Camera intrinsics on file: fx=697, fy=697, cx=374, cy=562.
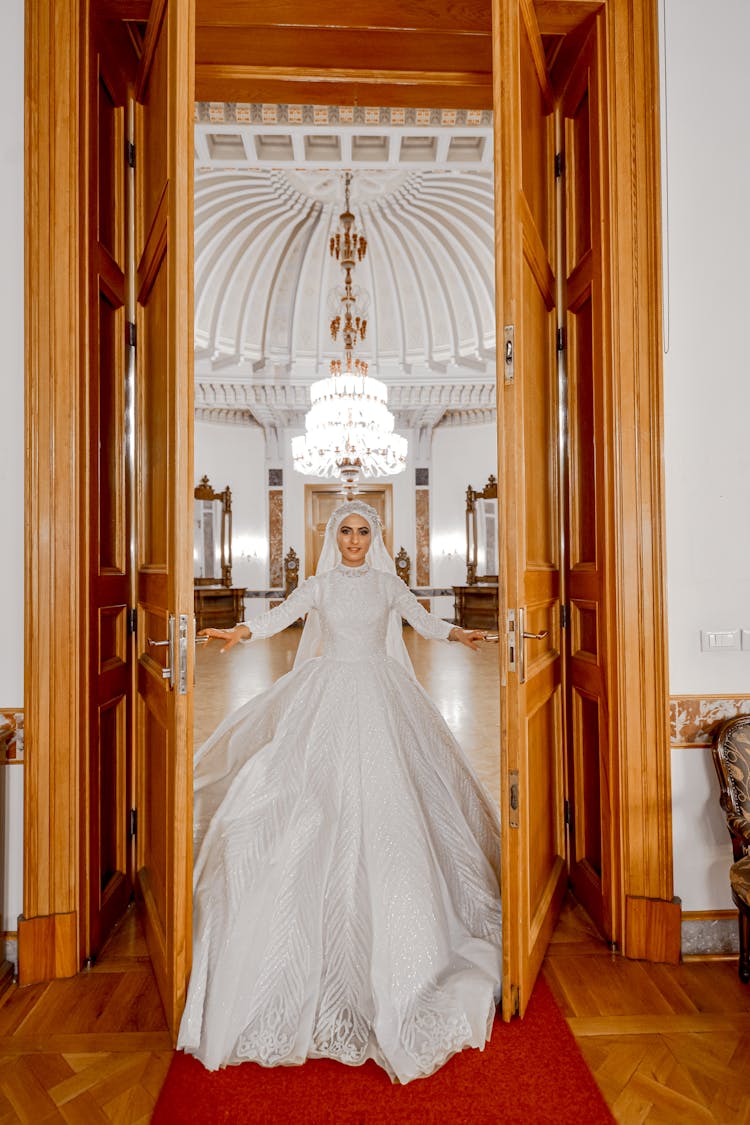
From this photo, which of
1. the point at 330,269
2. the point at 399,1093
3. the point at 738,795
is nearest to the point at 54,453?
the point at 399,1093

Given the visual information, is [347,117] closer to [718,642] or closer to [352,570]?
[352,570]

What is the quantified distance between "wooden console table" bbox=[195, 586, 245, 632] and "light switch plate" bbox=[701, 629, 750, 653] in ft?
33.6

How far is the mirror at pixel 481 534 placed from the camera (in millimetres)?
13109

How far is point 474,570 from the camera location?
13164 millimetres

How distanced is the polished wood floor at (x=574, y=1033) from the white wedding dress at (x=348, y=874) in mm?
233

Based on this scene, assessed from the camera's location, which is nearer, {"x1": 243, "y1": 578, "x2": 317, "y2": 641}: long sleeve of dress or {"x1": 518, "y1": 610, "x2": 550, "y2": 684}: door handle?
{"x1": 518, "y1": 610, "x2": 550, "y2": 684}: door handle

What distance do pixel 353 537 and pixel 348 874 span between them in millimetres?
1361

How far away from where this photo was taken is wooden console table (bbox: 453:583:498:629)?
12.3 m

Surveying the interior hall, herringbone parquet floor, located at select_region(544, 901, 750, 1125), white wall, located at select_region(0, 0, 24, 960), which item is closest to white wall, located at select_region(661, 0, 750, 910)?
the interior hall

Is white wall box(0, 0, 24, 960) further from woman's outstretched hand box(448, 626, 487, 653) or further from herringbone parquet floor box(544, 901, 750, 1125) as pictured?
herringbone parquet floor box(544, 901, 750, 1125)

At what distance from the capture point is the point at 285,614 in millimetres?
3008

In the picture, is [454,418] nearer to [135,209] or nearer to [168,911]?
[135,209]

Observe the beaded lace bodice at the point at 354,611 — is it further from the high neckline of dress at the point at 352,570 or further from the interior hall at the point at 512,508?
the interior hall at the point at 512,508

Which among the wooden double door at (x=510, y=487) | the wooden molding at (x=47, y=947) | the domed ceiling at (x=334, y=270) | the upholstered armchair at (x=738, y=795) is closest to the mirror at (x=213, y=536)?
the domed ceiling at (x=334, y=270)
